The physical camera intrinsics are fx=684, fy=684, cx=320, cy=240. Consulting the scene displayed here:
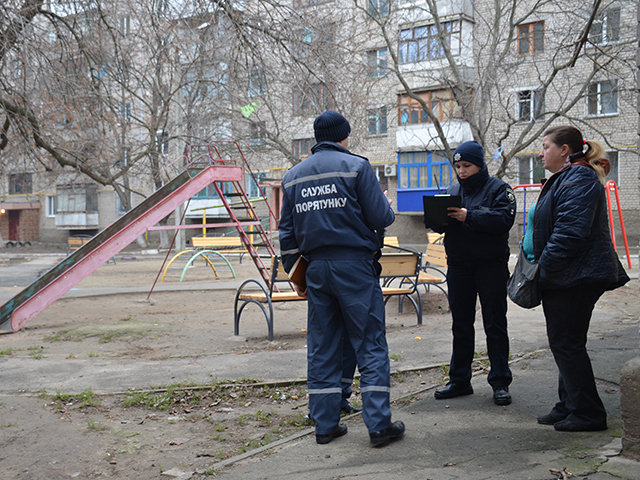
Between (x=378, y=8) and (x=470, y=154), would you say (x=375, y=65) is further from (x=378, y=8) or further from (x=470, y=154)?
(x=470, y=154)

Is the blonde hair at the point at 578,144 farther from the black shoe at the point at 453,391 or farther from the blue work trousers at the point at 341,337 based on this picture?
the black shoe at the point at 453,391

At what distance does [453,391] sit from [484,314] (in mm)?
577

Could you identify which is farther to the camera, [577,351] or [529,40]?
[529,40]

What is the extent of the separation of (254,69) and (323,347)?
5.54 m

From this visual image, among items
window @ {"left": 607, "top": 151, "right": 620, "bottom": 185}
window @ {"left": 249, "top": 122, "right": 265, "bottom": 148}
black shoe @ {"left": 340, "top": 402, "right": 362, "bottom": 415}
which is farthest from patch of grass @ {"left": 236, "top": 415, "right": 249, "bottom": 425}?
window @ {"left": 607, "top": 151, "right": 620, "bottom": 185}

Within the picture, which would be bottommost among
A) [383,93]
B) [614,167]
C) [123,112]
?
[614,167]

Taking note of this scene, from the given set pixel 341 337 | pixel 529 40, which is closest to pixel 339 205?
pixel 341 337

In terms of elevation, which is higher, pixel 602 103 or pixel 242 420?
pixel 602 103

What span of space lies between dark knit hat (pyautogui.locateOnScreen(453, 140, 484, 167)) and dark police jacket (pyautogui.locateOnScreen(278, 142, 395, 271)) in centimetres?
90

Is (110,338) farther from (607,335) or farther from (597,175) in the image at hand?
(597,175)

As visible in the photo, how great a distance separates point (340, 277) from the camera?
3992 mm

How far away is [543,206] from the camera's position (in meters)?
4.02

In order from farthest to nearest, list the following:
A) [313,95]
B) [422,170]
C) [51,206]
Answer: [51,206] < [422,170] < [313,95]

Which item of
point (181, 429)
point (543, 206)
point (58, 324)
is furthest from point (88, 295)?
point (543, 206)
